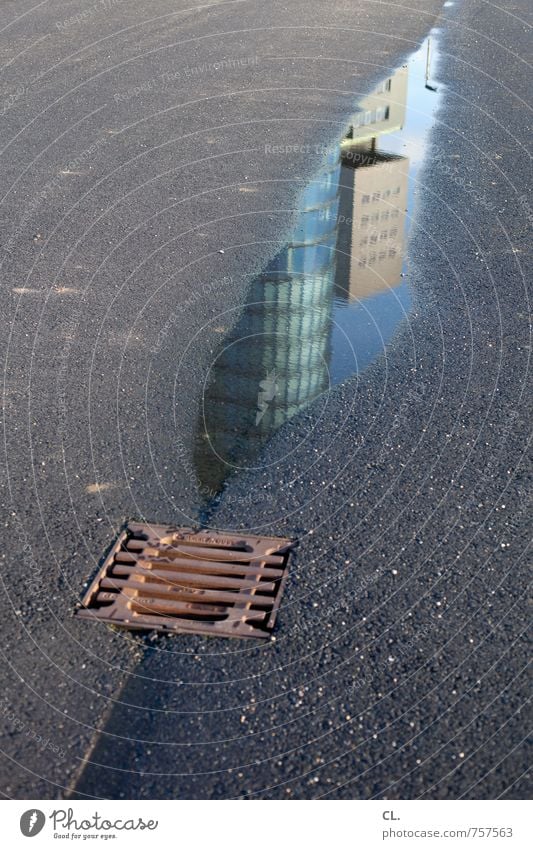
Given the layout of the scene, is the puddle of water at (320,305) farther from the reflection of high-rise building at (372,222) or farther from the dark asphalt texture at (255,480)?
the dark asphalt texture at (255,480)

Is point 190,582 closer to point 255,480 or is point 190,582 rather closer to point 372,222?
point 255,480

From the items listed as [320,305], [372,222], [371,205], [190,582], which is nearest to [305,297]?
[320,305]

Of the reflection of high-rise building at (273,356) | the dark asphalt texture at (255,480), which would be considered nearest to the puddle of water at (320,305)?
the reflection of high-rise building at (273,356)

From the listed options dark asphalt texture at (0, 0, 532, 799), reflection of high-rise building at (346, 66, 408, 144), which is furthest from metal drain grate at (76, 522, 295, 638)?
reflection of high-rise building at (346, 66, 408, 144)

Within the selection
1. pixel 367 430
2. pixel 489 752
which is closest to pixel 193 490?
pixel 367 430

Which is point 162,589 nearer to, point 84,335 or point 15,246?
point 84,335

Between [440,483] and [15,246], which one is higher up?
[15,246]
